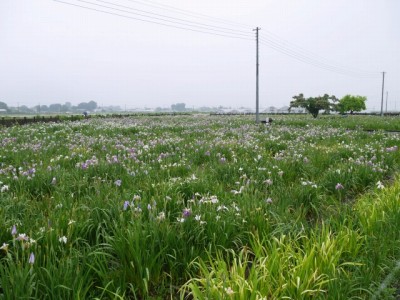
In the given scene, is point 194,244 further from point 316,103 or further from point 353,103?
point 353,103

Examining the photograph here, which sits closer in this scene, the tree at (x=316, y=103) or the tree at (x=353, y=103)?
the tree at (x=316, y=103)

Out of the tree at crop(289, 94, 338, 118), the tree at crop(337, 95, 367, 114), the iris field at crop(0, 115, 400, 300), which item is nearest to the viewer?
the iris field at crop(0, 115, 400, 300)

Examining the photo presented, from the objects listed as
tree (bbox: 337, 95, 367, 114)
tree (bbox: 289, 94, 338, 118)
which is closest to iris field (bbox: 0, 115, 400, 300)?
tree (bbox: 289, 94, 338, 118)

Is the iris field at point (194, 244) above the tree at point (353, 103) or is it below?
below

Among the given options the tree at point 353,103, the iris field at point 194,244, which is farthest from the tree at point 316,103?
the tree at point 353,103

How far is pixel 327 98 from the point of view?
38.9 m

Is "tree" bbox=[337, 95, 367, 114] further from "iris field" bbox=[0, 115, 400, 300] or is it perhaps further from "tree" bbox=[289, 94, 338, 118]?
"iris field" bbox=[0, 115, 400, 300]

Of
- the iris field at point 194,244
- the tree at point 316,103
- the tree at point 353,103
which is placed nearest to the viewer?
the iris field at point 194,244

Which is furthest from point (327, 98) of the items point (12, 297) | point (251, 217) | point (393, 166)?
point (12, 297)

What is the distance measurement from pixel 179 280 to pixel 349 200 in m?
4.13

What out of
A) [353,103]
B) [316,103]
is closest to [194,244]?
[316,103]

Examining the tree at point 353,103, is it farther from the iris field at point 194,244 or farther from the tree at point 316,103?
the iris field at point 194,244

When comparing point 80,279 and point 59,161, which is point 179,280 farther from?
point 59,161

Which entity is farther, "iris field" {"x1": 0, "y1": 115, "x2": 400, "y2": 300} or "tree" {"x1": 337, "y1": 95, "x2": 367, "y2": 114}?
"tree" {"x1": 337, "y1": 95, "x2": 367, "y2": 114}
